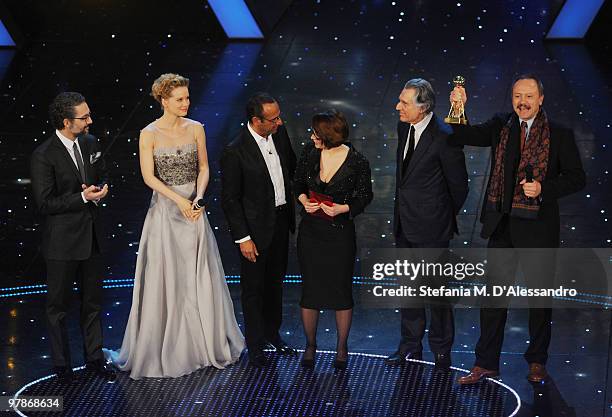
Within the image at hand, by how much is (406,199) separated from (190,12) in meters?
8.37

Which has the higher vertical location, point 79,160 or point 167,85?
point 167,85

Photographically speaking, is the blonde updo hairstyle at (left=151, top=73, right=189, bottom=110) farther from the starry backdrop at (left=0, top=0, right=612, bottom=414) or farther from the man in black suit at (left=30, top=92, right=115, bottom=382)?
the starry backdrop at (left=0, top=0, right=612, bottom=414)

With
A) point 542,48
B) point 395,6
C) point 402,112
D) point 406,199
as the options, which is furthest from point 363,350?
point 395,6

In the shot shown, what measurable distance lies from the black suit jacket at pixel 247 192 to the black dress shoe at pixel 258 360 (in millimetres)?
623

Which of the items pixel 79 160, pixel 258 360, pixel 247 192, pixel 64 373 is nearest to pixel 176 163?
pixel 247 192

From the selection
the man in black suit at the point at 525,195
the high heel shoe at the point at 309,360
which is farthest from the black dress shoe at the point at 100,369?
the man in black suit at the point at 525,195

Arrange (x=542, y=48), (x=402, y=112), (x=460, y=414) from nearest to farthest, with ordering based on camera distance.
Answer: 1. (x=460, y=414)
2. (x=402, y=112)
3. (x=542, y=48)

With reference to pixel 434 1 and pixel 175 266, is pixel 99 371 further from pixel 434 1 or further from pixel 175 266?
pixel 434 1

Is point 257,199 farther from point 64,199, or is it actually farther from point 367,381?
point 367,381

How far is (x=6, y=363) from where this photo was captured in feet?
21.4

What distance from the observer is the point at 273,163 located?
252 inches

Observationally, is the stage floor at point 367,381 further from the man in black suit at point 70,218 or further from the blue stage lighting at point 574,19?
the blue stage lighting at point 574,19

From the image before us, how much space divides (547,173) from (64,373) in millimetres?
2903

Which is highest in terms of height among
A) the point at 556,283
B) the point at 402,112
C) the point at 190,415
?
the point at 402,112
